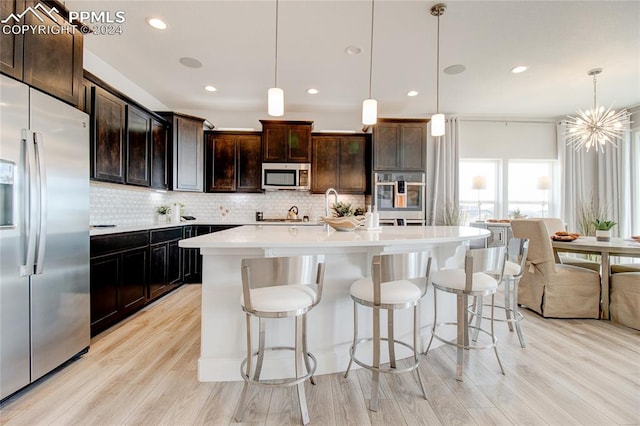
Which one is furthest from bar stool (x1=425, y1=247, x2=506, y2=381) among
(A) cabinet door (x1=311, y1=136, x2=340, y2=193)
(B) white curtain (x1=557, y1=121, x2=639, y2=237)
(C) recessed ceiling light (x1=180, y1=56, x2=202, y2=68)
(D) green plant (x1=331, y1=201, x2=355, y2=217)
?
(B) white curtain (x1=557, y1=121, x2=639, y2=237)

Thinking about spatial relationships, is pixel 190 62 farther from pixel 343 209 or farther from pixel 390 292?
pixel 390 292

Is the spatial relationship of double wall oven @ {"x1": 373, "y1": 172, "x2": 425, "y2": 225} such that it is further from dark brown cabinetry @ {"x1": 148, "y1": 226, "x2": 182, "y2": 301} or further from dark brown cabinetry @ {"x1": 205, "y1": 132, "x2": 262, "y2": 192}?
dark brown cabinetry @ {"x1": 148, "y1": 226, "x2": 182, "y2": 301}

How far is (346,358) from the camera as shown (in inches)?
78.5

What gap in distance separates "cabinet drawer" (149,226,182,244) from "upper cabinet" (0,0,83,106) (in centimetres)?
163

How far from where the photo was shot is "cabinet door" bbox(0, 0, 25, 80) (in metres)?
1.60

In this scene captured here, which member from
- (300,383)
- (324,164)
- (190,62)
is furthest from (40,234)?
(324,164)

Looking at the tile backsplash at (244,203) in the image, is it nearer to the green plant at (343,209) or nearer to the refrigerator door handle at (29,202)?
the green plant at (343,209)

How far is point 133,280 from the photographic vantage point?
2.97 metres

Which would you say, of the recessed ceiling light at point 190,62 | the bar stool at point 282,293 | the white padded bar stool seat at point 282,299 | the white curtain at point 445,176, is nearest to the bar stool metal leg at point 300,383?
the bar stool at point 282,293

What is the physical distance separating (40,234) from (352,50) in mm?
3228

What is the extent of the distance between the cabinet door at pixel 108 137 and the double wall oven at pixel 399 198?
11.9ft

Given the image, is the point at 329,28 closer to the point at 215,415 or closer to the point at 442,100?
the point at 442,100

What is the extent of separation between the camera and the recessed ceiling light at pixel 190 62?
3371 millimetres

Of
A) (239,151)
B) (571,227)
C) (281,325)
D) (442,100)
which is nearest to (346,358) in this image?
(281,325)
